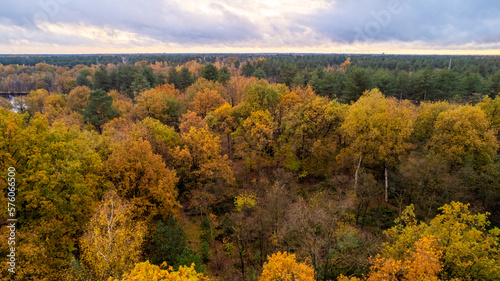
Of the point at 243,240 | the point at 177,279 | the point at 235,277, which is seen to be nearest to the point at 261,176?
the point at 243,240

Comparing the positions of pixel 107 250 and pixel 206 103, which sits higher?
pixel 206 103

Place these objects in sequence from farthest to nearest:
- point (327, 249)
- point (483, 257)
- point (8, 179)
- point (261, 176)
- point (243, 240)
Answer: point (261, 176) < point (243, 240) < point (327, 249) < point (8, 179) < point (483, 257)

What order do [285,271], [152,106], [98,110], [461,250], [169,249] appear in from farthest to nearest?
[152,106] < [98,110] < [169,249] < [461,250] < [285,271]

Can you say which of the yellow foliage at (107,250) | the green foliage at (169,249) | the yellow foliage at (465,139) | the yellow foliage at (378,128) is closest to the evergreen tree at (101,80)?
the green foliage at (169,249)

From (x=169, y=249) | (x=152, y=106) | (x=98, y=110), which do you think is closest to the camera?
(x=169, y=249)

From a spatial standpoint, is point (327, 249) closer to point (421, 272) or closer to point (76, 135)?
point (421, 272)

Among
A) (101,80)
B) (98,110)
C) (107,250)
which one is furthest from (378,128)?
(101,80)

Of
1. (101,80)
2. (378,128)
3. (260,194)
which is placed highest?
(101,80)

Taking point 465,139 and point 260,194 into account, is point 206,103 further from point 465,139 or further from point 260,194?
point 465,139

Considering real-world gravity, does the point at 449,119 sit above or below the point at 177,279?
above
